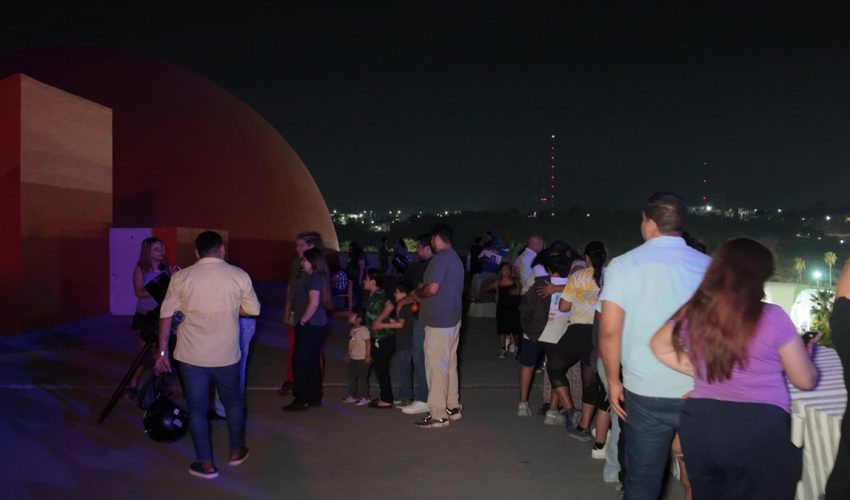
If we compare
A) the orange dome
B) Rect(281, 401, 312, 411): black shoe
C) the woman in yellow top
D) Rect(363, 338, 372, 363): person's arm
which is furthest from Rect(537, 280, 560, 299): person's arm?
the orange dome

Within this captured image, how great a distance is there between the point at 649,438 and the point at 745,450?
661 millimetres

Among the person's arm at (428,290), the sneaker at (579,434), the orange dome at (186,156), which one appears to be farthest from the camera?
the orange dome at (186,156)

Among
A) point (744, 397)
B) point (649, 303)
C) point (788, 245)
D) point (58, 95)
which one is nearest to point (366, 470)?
point (649, 303)

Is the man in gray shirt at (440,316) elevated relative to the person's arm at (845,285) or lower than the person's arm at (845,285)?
lower

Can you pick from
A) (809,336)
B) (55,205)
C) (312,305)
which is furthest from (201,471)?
(55,205)

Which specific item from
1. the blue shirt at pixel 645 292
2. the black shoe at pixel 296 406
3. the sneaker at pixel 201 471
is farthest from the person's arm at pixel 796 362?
the black shoe at pixel 296 406

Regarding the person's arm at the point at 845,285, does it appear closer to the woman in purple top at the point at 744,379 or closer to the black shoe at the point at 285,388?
the woman in purple top at the point at 744,379

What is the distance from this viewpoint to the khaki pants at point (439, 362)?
6.44 metres

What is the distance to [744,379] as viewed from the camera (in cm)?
287

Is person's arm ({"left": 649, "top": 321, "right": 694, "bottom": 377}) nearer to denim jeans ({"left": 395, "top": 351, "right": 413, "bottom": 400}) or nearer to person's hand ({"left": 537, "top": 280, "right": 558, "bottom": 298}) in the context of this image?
person's hand ({"left": 537, "top": 280, "right": 558, "bottom": 298})

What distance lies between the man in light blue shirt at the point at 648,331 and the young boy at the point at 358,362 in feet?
13.5

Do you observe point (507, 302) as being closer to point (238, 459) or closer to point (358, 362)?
point (358, 362)

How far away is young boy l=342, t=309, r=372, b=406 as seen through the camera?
289 inches

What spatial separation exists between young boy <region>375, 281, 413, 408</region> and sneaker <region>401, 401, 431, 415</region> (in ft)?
0.58
